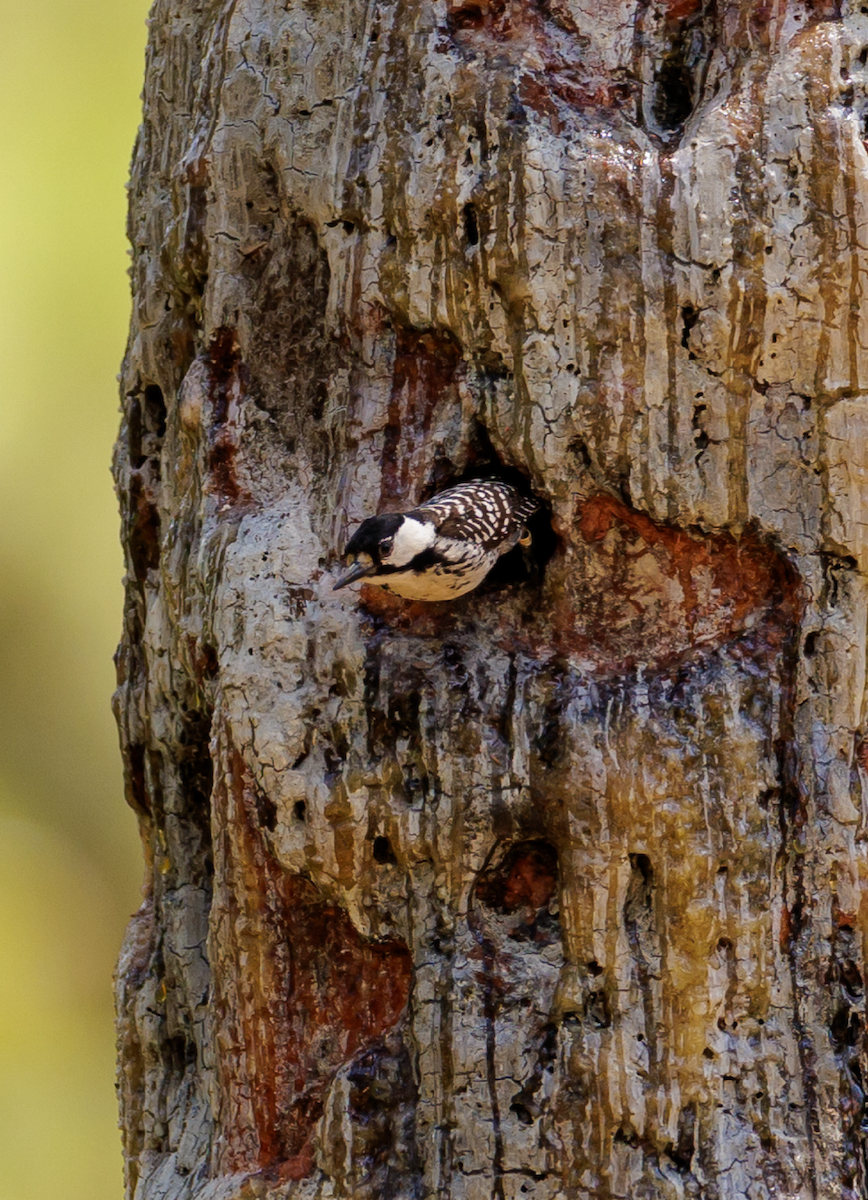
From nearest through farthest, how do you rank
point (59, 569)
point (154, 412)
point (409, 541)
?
point (409, 541) < point (154, 412) < point (59, 569)

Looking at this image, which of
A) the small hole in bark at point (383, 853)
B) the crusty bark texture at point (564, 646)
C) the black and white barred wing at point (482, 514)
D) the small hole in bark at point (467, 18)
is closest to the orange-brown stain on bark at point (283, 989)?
the crusty bark texture at point (564, 646)

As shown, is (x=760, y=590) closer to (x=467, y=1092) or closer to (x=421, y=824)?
(x=421, y=824)

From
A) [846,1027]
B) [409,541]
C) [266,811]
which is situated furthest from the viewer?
[266,811]

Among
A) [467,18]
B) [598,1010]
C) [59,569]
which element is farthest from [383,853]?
[59,569]

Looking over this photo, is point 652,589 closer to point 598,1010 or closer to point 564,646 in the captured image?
point 564,646

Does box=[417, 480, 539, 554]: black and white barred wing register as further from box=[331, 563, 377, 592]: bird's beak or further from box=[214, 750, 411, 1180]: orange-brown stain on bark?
box=[214, 750, 411, 1180]: orange-brown stain on bark

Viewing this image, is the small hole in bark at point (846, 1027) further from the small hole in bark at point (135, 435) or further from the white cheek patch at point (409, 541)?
the small hole in bark at point (135, 435)

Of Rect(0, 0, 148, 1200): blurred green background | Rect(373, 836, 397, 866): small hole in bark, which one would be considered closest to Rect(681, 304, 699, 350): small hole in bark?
Rect(373, 836, 397, 866): small hole in bark
